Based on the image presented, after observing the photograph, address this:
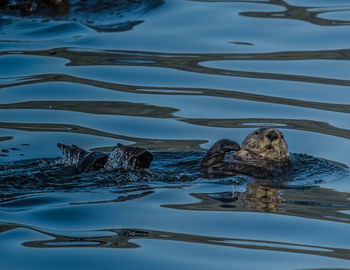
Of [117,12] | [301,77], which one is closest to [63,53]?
[117,12]

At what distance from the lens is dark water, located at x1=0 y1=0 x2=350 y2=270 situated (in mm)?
6715

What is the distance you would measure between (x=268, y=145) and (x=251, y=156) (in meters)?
0.23

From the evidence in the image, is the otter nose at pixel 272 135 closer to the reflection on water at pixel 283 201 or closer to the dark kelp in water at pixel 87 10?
the reflection on water at pixel 283 201

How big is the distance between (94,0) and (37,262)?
10942 millimetres

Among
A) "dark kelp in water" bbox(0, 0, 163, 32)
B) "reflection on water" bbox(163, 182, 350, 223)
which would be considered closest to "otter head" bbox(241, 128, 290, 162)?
"reflection on water" bbox(163, 182, 350, 223)

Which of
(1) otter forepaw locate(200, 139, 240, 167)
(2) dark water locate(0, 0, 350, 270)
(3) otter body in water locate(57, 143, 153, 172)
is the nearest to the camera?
(2) dark water locate(0, 0, 350, 270)

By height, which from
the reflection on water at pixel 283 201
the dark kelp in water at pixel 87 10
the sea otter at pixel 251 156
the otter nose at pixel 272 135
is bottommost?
the reflection on water at pixel 283 201

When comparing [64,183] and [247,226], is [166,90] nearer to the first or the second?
[64,183]

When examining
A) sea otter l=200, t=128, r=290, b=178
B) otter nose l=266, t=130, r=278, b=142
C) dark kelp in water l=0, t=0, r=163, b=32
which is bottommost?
sea otter l=200, t=128, r=290, b=178

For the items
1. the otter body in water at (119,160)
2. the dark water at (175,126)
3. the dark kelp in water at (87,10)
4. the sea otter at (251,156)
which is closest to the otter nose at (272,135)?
the sea otter at (251,156)

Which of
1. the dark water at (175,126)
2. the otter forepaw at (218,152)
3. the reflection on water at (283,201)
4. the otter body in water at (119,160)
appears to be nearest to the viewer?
the dark water at (175,126)

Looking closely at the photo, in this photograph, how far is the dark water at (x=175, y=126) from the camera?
6.71 m

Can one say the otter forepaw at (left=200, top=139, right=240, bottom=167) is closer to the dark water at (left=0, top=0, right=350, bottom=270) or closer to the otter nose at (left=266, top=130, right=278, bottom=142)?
the dark water at (left=0, top=0, right=350, bottom=270)

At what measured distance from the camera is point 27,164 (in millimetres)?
9219
